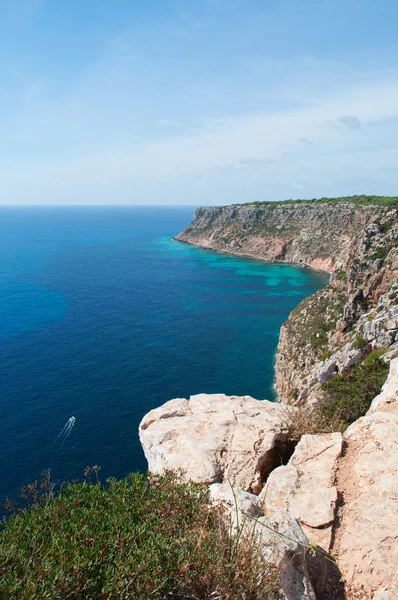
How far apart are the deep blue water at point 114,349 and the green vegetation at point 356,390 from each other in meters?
22.5

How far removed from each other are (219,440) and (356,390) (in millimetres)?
15010

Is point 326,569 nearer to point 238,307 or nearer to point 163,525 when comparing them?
point 163,525

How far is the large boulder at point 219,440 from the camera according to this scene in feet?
46.9

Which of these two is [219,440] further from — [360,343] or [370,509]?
[360,343]

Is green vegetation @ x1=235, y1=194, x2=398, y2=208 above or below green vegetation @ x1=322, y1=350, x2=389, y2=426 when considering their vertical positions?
above

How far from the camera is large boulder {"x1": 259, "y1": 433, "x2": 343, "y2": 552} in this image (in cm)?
1054

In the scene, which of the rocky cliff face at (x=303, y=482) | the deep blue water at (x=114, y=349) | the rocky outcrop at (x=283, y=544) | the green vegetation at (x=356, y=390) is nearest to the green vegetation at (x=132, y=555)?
the rocky outcrop at (x=283, y=544)

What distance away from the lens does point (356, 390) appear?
26828 mm

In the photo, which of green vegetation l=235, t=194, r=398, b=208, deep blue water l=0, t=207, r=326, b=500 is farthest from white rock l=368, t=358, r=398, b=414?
green vegetation l=235, t=194, r=398, b=208

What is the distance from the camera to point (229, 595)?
736 centimetres

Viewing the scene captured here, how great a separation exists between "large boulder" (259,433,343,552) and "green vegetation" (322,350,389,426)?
6.61 m

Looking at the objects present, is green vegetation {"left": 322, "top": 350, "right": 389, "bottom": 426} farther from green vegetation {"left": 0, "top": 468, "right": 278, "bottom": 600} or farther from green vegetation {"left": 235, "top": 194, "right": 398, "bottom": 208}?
green vegetation {"left": 235, "top": 194, "right": 398, "bottom": 208}

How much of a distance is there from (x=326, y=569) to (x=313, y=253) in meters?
146

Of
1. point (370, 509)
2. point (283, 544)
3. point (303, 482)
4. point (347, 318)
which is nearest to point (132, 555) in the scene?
point (283, 544)
